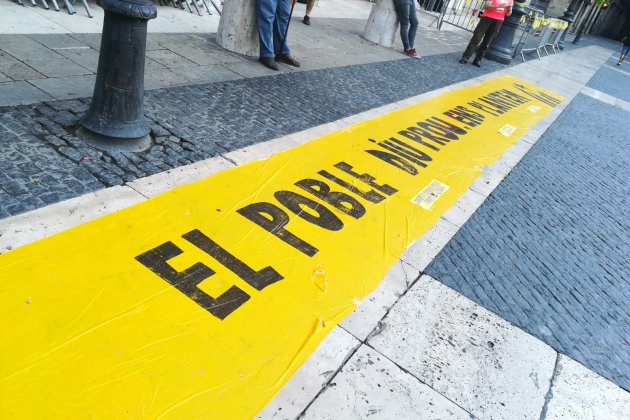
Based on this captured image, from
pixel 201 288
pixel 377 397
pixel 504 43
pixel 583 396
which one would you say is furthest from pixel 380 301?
pixel 504 43

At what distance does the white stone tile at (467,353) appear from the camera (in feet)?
7.64

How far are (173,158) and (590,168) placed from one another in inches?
213

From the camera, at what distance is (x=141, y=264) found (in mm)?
2529

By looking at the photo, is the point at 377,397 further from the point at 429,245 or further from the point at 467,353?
the point at 429,245

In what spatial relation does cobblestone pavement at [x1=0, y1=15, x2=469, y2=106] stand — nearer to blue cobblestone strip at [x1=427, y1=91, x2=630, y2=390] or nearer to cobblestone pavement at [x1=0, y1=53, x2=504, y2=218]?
cobblestone pavement at [x1=0, y1=53, x2=504, y2=218]

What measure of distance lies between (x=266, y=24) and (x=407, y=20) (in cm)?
434

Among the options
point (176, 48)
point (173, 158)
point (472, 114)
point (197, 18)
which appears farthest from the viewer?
point (197, 18)

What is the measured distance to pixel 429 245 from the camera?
11.4ft

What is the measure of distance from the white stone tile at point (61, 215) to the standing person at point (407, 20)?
7.82 meters

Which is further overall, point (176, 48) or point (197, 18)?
point (197, 18)

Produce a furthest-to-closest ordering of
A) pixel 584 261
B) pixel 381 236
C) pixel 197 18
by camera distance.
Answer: pixel 197 18 → pixel 584 261 → pixel 381 236

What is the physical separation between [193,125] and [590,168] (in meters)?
5.14

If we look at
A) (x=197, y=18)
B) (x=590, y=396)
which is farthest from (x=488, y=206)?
(x=197, y=18)

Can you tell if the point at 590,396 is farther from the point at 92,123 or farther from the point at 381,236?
the point at 92,123
